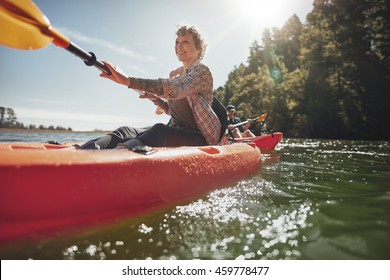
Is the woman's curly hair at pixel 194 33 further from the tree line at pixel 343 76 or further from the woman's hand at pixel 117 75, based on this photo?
the tree line at pixel 343 76

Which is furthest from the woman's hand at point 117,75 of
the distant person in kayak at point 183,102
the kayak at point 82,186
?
the kayak at point 82,186

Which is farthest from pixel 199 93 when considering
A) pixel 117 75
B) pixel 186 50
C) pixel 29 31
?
pixel 29 31

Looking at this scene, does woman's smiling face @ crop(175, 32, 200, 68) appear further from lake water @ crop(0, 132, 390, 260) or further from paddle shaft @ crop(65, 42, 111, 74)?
lake water @ crop(0, 132, 390, 260)

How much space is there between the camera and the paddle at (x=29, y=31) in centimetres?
222

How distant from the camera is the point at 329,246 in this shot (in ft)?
5.40

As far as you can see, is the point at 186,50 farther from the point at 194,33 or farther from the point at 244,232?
the point at 244,232

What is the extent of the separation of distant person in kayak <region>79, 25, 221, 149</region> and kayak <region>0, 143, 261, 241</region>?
0.47m

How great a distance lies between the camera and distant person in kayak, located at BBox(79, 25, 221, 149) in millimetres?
2631

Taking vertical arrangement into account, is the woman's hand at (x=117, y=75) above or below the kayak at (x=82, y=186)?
above

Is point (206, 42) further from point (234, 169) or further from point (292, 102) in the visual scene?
point (292, 102)

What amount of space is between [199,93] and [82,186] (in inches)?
70.6

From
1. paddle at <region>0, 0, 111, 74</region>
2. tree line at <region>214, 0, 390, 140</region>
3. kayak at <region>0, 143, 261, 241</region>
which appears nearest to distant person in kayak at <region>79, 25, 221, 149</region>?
paddle at <region>0, 0, 111, 74</region>

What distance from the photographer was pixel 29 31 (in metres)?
2.33

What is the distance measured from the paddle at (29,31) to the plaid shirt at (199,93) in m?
0.63
